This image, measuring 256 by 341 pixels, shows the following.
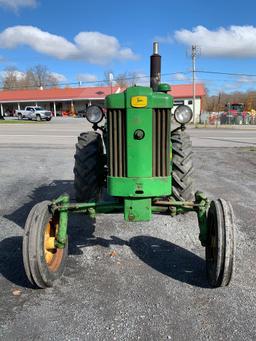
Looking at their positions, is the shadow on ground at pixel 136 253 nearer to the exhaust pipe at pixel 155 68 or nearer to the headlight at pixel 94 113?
the headlight at pixel 94 113

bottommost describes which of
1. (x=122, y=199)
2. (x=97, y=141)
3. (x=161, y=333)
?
(x=161, y=333)

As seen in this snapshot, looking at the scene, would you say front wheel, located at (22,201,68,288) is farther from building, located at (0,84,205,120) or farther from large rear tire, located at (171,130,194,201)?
building, located at (0,84,205,120)

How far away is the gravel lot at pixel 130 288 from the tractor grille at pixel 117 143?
1.10m

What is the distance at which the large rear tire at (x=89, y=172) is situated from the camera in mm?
4730

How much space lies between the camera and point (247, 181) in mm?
8492

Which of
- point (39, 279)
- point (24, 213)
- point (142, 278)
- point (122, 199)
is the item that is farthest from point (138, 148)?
point (24, 213)

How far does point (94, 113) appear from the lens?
4496mm

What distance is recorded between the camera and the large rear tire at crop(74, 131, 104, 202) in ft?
15.5

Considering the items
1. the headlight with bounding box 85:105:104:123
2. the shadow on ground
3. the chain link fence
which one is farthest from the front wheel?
the chain link fence

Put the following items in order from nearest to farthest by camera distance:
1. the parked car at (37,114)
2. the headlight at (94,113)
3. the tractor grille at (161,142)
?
the tractor grille at (161,142), the headlight at (94,113), the parked car at (37,114)

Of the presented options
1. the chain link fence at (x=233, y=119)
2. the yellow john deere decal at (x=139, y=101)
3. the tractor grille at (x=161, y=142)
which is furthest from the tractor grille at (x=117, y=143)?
the chain link fence at (x=233, y=119)

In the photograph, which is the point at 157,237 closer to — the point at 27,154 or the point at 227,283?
the point at 227,283

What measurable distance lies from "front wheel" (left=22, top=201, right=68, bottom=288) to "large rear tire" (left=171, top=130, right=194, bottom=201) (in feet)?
5.46

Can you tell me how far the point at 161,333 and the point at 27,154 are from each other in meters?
11.1
